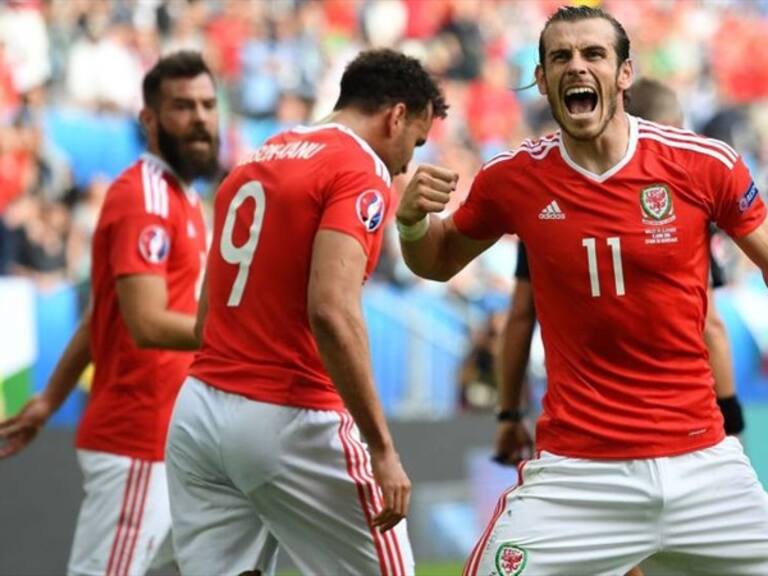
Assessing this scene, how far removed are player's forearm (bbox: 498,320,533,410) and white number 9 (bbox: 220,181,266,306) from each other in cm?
129

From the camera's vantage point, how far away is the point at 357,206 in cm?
432

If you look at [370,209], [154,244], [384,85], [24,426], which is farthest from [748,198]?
[24,426]

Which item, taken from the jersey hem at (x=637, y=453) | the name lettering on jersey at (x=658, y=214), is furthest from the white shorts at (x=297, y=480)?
the name lettering on jersey at (x=658, y=214)

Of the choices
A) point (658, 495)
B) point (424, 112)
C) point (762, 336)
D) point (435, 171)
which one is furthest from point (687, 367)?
point (762, 336)

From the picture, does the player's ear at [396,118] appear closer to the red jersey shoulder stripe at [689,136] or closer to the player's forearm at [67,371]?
the red jersey shoulder stripe at [689,136]

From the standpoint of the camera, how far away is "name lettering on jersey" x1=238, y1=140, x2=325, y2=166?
4.51 m

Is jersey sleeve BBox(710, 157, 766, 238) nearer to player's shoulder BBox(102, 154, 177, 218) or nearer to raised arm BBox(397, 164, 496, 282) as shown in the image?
raised arm BBox(397, 164, 496, 282)

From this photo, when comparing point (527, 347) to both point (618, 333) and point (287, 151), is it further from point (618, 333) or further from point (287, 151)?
point (287, 151)

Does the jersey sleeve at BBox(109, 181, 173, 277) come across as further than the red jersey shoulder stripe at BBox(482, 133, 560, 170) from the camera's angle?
Yes

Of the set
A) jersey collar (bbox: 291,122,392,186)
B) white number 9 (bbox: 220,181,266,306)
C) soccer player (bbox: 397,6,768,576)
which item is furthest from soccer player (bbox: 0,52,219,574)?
soccer player (bbox: 397,6,768,576)

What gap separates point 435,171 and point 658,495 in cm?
109

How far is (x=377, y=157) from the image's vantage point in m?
4.55

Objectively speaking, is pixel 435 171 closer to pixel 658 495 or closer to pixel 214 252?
pixel 214 252

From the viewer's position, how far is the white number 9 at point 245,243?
4504 mm
